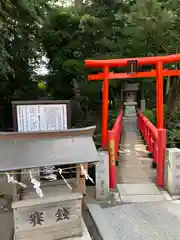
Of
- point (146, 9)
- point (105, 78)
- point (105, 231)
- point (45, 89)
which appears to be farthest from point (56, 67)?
point (105, 231)

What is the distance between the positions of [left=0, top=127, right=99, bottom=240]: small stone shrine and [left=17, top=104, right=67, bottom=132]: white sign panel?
0.24 m

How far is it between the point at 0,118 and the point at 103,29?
796 cm

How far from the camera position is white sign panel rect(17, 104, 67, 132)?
3.10 meters

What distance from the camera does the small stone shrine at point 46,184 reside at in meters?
2.79

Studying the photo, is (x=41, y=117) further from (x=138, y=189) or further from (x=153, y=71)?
(x=153, y=71)

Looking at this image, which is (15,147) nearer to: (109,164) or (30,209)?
(30,209)

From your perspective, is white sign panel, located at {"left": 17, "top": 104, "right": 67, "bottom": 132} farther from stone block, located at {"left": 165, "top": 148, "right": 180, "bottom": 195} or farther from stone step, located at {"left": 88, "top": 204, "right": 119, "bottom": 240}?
stone block, located at {"left": 165, "top": 148, "right": 180, "bottom": 195}

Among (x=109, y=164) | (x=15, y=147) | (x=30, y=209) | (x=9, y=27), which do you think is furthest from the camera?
(x=9, y=27)

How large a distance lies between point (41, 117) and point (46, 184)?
1085 millimetres

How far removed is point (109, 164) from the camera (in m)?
5.07

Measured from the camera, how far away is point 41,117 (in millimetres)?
3129

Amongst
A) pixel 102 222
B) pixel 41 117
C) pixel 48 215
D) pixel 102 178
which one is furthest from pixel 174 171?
pixel 41 117

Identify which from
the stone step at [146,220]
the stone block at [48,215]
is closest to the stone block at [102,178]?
the stone step at [146,220]

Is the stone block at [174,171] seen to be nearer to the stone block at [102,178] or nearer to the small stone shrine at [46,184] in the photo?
the stone block at [102,178]
